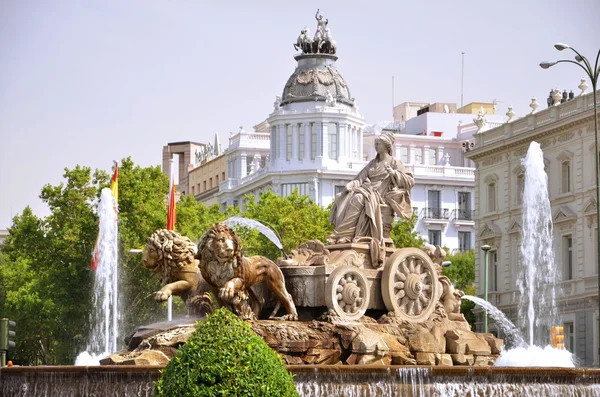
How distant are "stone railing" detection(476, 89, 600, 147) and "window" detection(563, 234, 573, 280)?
5165mm

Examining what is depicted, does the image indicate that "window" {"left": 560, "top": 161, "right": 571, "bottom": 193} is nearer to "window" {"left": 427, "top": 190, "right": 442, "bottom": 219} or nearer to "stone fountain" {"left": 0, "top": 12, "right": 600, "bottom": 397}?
"window" {"left": 427, "top": 190, "right": 442, "bottom": 219}

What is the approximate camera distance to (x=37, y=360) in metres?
74.3

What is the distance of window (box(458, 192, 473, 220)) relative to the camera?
11281 cm

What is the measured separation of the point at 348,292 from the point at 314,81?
86.6 meters

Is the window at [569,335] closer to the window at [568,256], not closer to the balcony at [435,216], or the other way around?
the window at [568,256]

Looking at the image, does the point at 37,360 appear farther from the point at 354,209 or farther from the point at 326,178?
the point at 354,209

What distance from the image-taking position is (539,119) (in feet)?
245

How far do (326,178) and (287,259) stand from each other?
275 ft

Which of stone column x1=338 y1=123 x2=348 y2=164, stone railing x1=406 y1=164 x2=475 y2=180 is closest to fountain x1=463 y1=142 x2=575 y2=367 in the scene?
stone column x1=338 y1=123 x2=348 y2=164

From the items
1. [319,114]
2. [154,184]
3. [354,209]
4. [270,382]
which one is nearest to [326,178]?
[319,114]

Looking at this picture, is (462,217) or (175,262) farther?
(462,217)

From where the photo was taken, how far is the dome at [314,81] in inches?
4422

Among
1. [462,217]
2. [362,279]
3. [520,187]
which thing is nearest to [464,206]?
[462,217]

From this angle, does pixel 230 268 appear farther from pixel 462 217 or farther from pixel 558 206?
pixel 462 217
